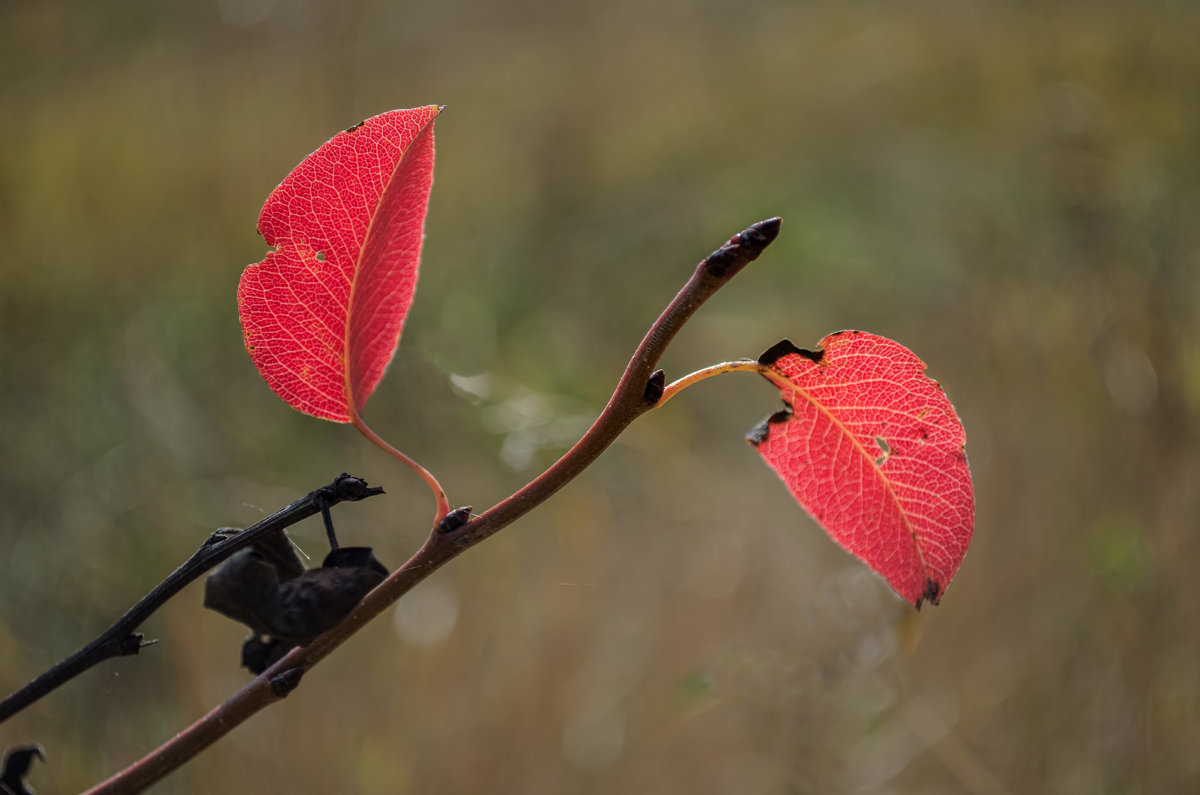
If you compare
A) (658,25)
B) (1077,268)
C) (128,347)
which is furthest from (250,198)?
(1077,268)

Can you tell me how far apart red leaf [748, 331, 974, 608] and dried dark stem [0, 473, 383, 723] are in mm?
66

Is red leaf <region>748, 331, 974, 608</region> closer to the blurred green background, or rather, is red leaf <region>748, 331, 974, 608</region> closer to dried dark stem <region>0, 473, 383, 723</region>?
dried dark stem <region>0, 473, 383, 723</region>

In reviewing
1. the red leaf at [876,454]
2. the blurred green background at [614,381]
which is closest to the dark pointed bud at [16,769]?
the red leaf at [876,454]

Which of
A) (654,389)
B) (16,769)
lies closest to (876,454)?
(654,389)

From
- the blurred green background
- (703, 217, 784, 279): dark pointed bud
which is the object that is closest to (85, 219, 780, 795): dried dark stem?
(703, 217, 784, 279): dark pointed bud

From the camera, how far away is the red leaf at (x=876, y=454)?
14 centimetres

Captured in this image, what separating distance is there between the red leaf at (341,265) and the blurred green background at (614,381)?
30cm

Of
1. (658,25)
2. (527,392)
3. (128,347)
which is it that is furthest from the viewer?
(658,25)

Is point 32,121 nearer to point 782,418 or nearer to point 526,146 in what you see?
point 526,146

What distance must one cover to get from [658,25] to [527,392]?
76cm

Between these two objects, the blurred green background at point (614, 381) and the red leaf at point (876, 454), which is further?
the blurred green background at point (614, 381)

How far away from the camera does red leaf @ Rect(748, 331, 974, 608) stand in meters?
0.14

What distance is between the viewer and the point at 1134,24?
0.77 meters

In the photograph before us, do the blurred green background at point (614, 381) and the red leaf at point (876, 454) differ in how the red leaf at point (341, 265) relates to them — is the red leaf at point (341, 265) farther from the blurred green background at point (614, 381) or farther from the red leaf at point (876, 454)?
the blurred green background at point (614, 381)
